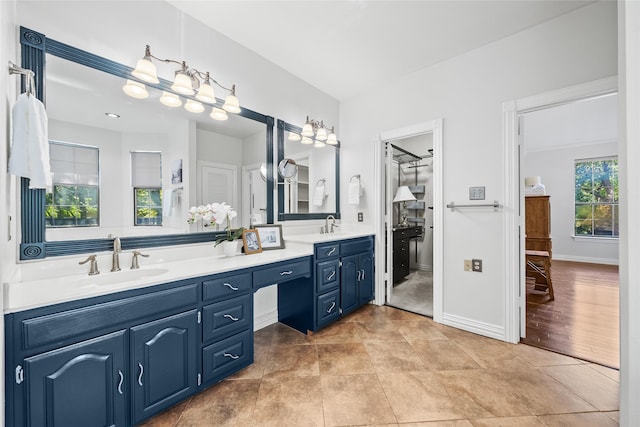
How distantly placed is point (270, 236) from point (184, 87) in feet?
4.57

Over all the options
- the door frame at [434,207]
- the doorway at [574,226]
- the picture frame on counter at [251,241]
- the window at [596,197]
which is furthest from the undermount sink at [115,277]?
the window at [596,197]

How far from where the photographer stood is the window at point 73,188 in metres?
1.49

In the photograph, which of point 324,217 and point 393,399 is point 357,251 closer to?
point 324,217

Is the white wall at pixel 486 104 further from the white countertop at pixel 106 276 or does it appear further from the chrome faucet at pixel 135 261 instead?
the chrome faucet at pixel 135 261

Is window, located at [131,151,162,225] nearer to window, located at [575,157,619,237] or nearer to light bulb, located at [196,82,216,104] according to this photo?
light bulb, located at [196,82,216,104]

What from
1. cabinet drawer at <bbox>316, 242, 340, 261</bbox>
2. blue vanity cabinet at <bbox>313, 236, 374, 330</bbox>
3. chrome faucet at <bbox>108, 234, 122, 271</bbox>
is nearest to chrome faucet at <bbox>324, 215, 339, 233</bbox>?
blue vanity cabinet at <bbox>313, 236, 374, 330</bbox>

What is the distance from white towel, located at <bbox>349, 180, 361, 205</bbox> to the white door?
4.87 feet

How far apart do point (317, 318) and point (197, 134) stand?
6.33 feet

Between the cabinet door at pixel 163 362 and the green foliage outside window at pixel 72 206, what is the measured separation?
2.62 ft

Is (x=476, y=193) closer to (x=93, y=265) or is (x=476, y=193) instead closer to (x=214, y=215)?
(x=214, y=215)

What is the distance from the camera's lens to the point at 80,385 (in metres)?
1.16

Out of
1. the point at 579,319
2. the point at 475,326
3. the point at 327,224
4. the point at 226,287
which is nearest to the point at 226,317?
the point at 226,287

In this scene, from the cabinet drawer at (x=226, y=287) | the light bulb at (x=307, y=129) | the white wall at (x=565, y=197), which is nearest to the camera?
the cabinet drawer at (x=226, y=287)

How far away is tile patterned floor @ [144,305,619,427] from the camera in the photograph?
1453 millimetres
